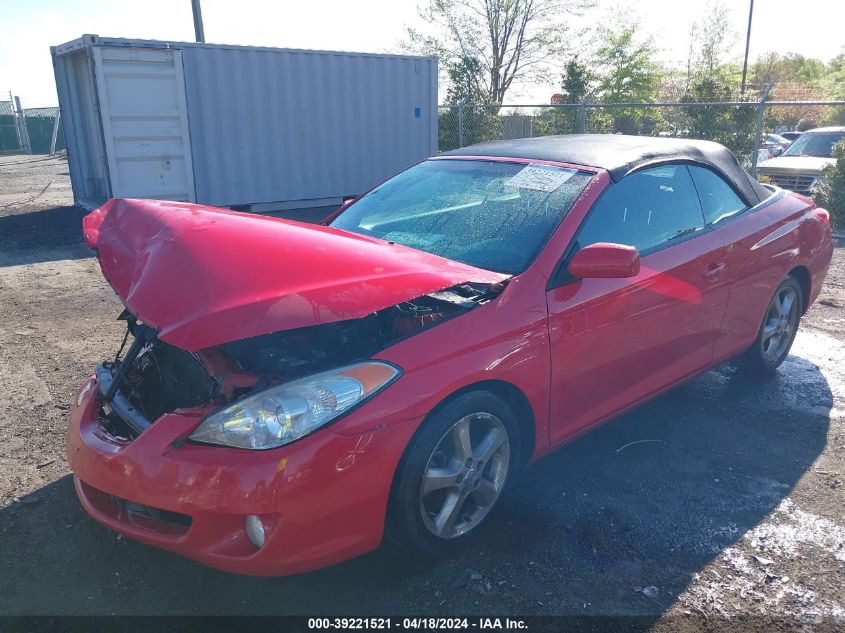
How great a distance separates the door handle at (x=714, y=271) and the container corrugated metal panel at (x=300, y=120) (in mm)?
9270

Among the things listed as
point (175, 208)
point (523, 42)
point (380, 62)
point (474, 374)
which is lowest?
point (474, 374)

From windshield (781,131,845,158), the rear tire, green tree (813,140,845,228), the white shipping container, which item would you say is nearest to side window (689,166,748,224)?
the rear tire

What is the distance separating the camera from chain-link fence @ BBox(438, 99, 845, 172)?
1133 centimetres

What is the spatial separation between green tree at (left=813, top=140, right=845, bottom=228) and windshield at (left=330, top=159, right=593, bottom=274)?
835 centimetres

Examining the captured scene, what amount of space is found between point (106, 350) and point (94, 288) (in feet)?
7.44

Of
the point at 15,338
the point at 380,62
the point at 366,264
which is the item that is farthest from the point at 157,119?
the point at 366,264

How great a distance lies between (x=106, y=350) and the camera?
16.5 feet

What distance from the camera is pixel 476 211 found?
11.1 feet

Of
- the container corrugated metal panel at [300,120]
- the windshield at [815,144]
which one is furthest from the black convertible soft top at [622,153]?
the windshield at [815,144]

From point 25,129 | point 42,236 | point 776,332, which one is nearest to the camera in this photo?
point 776,332

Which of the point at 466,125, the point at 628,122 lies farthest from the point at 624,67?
the point at 466,125

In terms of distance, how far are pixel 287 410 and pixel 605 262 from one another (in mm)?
1474

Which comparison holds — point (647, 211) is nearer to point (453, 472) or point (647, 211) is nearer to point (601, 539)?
point (601, 539)

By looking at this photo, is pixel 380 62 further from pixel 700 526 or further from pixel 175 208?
pixel 700 526
